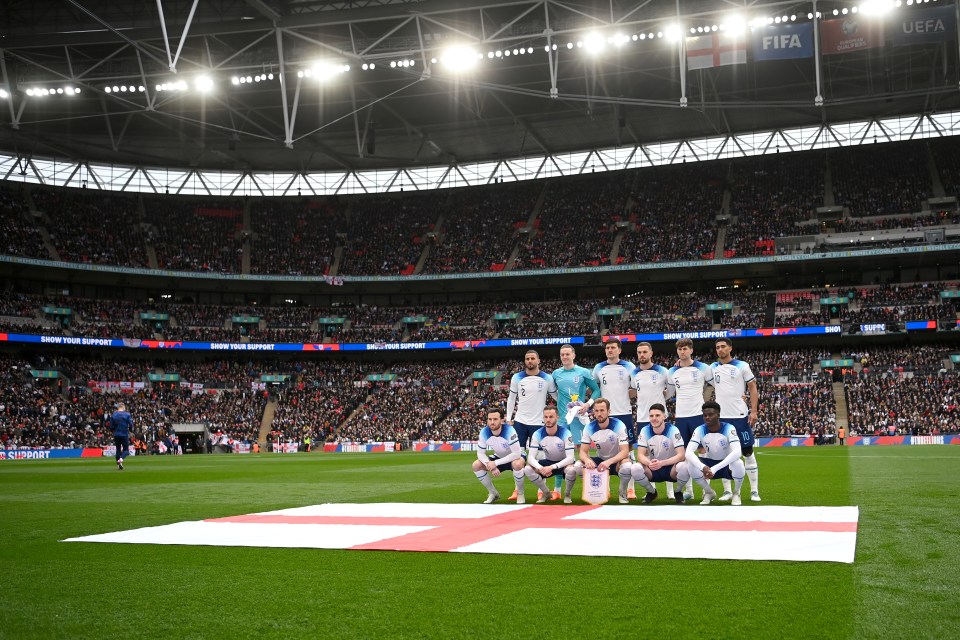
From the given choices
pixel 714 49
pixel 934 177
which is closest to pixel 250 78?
pixel 714 49

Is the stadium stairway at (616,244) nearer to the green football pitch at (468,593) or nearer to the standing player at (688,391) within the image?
the standing player at (688,391)

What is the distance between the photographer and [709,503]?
1206cm

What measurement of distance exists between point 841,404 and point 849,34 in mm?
24133

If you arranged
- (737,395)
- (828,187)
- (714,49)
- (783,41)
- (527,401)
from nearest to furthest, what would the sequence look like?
(737,395) < (527,401) < (783,41) < (714,49) < (828,187)

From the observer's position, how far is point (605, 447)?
12453 millimetres

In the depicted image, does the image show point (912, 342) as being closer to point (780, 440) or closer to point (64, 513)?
point (780, 440)

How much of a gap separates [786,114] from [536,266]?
66.6 feet

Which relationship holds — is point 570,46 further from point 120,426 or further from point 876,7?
point 120,426

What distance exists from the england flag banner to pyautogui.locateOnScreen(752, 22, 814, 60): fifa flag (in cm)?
2879

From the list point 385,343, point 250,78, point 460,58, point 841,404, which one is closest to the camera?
point 460,58

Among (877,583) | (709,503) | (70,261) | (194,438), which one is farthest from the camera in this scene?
(70,261)

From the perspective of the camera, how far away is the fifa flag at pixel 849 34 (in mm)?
35312

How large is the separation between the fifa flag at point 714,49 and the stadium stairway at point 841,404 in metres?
23.3

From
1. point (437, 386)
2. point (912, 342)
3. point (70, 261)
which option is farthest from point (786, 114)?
point (70, 261)
